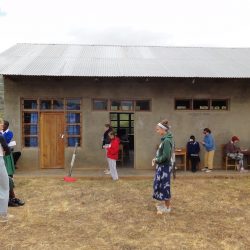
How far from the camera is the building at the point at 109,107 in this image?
1148cm

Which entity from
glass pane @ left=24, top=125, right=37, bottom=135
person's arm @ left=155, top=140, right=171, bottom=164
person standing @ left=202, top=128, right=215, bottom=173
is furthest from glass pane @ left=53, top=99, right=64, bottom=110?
person's arm @ left=155, top=140, right=171, bottom=164

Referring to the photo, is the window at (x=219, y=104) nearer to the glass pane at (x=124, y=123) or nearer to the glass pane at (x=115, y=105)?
the glass pane at (x=115, y=105)

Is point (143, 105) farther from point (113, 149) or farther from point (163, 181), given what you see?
point (163, 181)

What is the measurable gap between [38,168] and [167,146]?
629 cm

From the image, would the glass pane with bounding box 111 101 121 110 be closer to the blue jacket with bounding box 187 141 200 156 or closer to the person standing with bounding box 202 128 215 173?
the blue jacket with bounding box 187 141 200 156

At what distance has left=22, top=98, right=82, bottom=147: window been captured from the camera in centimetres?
1155

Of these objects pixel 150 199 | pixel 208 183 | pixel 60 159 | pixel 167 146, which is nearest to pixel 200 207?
pixel 150 199

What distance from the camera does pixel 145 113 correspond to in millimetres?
11664

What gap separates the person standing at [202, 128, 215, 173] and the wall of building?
0.55m

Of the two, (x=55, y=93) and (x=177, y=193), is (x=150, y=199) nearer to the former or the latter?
(x=177, y=193)

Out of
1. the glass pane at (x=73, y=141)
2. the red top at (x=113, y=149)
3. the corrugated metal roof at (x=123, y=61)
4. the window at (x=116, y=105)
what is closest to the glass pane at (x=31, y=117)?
the glass pane at (x=73, y=141)

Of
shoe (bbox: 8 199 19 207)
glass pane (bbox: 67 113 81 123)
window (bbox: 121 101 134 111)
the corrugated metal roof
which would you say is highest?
the corrugated metal roof

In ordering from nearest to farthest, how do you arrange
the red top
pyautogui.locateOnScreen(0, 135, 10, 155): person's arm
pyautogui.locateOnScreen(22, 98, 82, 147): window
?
pyautogui.locateOnScreen(0, 135, 10, 155): person's arm < the red top < pyautogui.locateOnScreen(22, 98, 82, 147): window

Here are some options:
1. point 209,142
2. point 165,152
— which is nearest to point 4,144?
point 165,152
